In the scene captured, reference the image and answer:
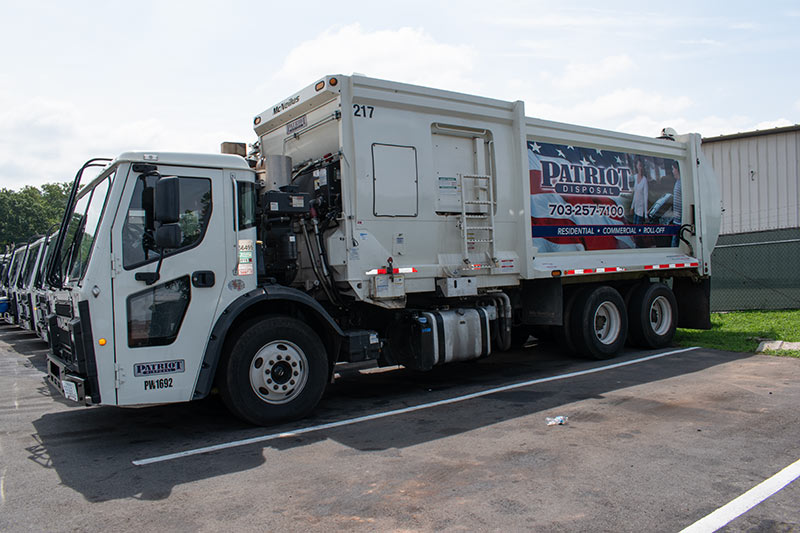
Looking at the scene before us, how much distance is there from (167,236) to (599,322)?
6.94 metres

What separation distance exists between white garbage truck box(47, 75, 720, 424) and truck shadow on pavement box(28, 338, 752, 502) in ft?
1.57

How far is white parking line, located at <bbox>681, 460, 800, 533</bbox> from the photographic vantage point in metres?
3.53

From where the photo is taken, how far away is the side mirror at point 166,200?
17.4 feet

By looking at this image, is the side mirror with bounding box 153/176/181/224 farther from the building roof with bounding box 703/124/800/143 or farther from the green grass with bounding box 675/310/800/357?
the building roof with bounding box 703/124/800/143

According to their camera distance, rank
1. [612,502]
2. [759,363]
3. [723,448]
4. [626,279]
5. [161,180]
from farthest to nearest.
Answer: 1. [626,279]
2. [759,363]
3. [161,180]
4. [723,448]
5. [612,502]

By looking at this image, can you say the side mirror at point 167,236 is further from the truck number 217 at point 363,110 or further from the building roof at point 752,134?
the building roof at point 752,134

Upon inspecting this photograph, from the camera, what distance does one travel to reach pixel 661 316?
10641 millimetres

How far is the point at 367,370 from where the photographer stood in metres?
9.47

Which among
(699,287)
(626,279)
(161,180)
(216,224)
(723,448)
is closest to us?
(723,448)

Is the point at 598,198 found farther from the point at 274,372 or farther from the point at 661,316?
the point at 274,372

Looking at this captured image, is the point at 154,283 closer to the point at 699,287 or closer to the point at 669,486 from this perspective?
the point at 669,486

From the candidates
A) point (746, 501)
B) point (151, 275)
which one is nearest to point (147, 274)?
point (151, 275)

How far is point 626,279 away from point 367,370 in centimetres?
468

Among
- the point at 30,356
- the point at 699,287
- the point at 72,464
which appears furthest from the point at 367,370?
the point at 30,356
